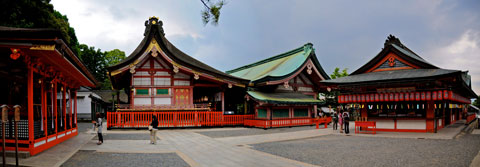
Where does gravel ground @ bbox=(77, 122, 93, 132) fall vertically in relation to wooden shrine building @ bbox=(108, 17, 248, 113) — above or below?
below

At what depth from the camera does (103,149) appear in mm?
11422

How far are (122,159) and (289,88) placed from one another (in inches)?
704

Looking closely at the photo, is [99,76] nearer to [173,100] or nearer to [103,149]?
[173,100]

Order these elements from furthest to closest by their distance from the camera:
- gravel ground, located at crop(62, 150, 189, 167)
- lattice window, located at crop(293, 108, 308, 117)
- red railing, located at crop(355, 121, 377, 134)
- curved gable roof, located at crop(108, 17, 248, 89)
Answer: lattice window, located at crop(293, 108, 308, 117) → curved gable roof, located at crop(108, 17, 248, 89) → red railing, located at crop(355, 121, 377, 134) → gravel ground, located at crop(62, 150, 189, 167)

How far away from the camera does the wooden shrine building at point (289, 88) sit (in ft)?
73.1

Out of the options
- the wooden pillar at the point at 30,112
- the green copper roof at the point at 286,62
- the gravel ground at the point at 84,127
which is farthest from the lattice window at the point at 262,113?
the wooden pillar at the point at 30,112

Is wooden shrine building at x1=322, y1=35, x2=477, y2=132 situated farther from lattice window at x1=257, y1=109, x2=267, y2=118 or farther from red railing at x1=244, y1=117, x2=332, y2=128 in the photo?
lattice window at x1=257, y1=109, x2=267, y2=118

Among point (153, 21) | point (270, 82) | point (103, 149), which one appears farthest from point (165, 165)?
point (153, 21)

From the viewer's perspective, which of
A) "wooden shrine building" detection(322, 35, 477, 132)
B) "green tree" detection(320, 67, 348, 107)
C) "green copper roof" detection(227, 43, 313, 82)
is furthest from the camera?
"green tree" detection(320, 67, 348, 107)

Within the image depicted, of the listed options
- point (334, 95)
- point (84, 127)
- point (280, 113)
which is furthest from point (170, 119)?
point (334, 95)

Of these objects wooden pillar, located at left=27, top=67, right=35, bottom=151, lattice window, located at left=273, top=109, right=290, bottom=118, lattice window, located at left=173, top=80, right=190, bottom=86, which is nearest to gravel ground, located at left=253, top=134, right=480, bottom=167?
wooden pillar, located at left=27, top=67, right=35, bottom=151

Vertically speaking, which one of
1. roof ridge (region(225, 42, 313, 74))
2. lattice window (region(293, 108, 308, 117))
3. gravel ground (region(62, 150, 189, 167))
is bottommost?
gravel ground (region(62, 150, 189, 167))

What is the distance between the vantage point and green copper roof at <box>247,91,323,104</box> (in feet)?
70.0

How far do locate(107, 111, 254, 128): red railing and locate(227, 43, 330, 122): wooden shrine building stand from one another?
109 inches
